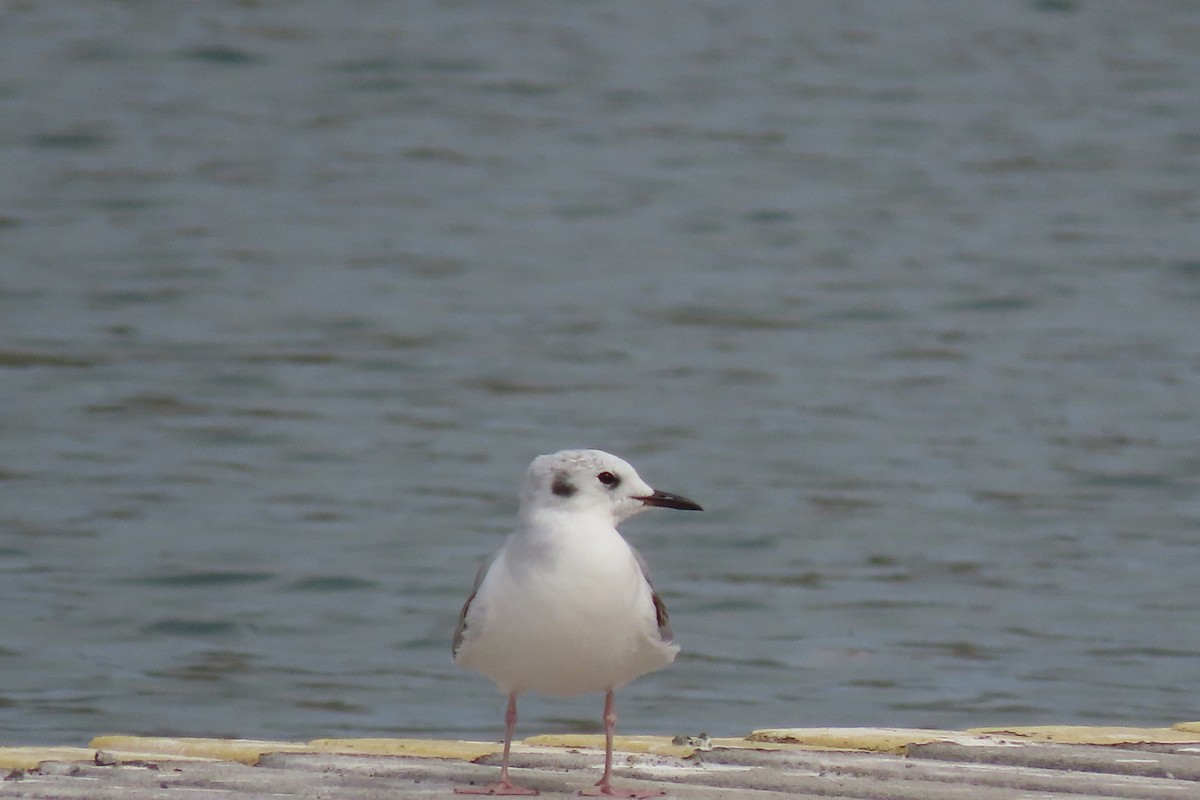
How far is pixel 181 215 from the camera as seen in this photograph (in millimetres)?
22922

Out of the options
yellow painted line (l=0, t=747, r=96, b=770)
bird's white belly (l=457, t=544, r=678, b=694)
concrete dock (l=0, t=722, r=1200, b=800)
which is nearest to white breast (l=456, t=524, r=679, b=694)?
bird's white belly (l=457, t=544, r=678, b=694)

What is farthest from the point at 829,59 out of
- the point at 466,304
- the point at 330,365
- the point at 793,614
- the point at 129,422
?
the point at 793,614

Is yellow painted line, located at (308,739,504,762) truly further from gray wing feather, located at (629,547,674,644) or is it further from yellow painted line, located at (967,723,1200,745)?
yellow painted line, located at (967,723,1200,745)

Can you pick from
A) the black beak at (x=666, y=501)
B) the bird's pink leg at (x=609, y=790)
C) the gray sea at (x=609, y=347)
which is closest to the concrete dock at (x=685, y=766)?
the bird's pink leg at (x=609, y=790)

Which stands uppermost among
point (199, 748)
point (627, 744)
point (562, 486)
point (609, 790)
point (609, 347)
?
point (609, 347)

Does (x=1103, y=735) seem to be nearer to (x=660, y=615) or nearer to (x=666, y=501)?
(x=660, y=615)

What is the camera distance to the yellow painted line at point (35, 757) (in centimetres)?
584

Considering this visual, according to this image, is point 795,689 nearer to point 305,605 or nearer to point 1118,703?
point 1118,703

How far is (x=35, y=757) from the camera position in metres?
5.97

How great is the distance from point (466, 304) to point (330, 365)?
223cm

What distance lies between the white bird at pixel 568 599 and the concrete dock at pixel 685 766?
12.0 inches

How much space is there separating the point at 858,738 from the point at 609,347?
12.7 m

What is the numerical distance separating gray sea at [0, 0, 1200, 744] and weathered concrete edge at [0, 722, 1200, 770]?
376cm

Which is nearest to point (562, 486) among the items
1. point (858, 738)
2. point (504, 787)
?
point (504, 787)
